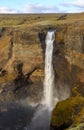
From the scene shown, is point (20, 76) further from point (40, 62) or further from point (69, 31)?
Answer: point (69, 31)

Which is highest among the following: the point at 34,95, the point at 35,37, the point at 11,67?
the point at 35,37

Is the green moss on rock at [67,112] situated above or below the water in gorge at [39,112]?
above

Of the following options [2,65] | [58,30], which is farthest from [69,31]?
[2,65]

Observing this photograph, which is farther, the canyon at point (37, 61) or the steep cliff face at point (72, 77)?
the canyon at point (37, 61)

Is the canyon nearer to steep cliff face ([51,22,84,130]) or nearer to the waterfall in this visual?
steep cliff face ([51,22,84,130])

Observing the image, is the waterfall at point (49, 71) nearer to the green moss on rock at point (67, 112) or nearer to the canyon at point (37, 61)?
the canyon at point (37, 61)

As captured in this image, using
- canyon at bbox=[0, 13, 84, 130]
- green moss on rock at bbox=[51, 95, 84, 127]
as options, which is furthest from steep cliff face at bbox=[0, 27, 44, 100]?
green moss on rock at bbox=[51, 95, 84, 127]

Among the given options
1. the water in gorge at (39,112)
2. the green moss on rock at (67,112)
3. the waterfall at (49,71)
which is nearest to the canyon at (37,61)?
the waterfall at (49,71)

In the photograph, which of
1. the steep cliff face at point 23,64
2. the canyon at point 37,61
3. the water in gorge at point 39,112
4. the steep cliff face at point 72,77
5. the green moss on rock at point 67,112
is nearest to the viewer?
the green moss on rock at point 67,112

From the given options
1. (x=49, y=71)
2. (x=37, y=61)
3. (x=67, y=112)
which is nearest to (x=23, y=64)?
(x=37, y=61)
